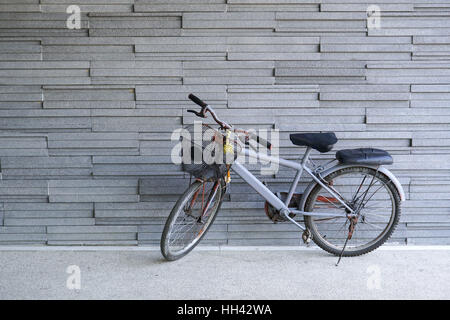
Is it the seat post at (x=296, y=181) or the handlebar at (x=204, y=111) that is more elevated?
A: the handlebar at (x=204, y=111)

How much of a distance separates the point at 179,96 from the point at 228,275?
1.31 m

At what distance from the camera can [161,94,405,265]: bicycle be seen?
2938 millimetres

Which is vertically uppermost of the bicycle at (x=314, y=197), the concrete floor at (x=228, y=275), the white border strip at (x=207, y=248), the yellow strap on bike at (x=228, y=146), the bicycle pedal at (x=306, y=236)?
the yellow strap on bike at (x=228, y=146)

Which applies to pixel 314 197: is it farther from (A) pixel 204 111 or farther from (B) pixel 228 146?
(A) pixel 204 111

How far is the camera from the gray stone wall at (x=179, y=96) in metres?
3.10

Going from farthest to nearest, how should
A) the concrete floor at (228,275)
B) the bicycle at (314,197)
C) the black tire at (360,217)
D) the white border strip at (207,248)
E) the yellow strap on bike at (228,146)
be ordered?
the white border strip at (207,248) < the black tire at (360,217) < the bicycle at (314,197) < the yellow strap on bike at (228,146) < the concrete floor at (228,275)

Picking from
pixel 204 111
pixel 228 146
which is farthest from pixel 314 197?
pixel 204 111

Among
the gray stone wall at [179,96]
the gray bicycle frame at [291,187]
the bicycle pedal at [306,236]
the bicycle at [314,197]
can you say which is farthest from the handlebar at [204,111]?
the bicycle pedal at [306,236]

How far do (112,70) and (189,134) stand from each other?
2.70ft

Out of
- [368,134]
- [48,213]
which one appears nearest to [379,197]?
[368,134]

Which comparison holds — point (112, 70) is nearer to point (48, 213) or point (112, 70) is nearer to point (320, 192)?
point (48, 213)

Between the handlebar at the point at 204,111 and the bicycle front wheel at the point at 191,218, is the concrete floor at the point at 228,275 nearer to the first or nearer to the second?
the bicycle front wheel at the point at 191,218

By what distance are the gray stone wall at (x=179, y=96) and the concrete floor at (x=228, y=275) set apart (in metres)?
0.21

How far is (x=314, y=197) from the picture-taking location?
3074mm
